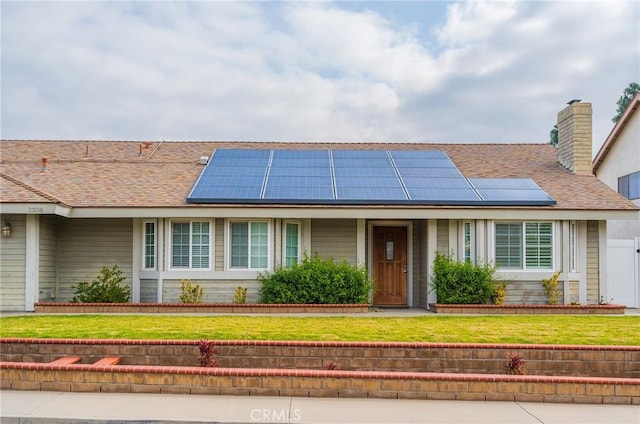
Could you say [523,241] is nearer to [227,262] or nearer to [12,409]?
[227,262]

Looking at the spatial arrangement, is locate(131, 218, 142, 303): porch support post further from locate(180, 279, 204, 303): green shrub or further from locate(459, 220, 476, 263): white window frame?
locate(459, 220, 476, 263): white window frame

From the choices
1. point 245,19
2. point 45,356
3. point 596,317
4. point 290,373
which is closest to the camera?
point 290,373

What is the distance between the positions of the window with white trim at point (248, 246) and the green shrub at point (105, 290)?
266 centimetres

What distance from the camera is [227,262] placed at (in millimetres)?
15508

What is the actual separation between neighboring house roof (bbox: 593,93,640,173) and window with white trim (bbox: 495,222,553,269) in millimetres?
8513

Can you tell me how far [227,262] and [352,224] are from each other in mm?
3243

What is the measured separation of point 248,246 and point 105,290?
3.51 m

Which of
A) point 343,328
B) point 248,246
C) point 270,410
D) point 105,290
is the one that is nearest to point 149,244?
point 105,290

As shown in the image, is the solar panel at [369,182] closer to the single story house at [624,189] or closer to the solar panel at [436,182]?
the solar panel at [436,182]

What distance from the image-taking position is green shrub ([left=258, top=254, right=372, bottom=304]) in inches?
585

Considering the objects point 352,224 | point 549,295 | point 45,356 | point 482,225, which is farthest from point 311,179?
point 45,356

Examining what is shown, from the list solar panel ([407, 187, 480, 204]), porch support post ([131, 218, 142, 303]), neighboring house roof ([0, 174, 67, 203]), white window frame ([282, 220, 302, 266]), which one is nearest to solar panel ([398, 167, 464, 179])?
solar panel ([407, 187, 480, 204])

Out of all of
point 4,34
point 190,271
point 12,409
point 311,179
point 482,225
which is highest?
point 4,34

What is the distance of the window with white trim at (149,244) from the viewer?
1566 cm
